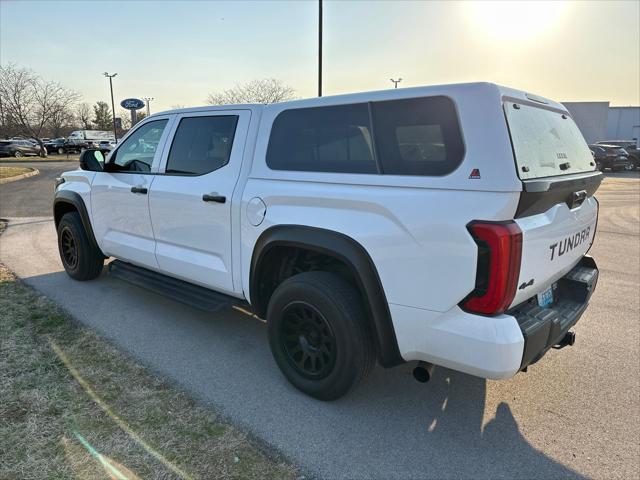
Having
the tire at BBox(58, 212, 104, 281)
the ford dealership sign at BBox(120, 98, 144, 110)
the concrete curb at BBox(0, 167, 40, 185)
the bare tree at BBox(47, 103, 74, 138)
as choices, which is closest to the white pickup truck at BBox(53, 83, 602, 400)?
the tire at BBox(58, 212, 104, 281)

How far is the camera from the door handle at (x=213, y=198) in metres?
3.36

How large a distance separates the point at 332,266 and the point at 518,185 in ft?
4.45

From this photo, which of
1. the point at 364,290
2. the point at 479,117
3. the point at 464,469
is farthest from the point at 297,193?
the point at 464,469

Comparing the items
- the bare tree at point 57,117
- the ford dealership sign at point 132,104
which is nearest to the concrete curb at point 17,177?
the ford dealership sign at point 132,104

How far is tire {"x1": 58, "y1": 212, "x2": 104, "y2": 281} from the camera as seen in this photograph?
5.16m

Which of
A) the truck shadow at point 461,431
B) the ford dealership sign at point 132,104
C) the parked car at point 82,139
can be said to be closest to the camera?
the truck shadow at point 461,431

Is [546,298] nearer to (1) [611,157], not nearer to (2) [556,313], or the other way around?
(2) [556,313]

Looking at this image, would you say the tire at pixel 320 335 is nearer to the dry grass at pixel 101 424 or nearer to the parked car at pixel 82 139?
the dry grass at pixel 101 424

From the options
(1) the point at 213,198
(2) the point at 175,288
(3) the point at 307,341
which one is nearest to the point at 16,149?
(2) the point at 175,288

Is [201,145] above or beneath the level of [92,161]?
above

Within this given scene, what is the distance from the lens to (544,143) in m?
2.58

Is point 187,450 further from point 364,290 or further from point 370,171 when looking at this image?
point 370,171

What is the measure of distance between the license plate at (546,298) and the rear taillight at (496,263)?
0.59m

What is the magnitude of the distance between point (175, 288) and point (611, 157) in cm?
2851
